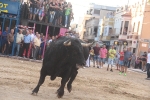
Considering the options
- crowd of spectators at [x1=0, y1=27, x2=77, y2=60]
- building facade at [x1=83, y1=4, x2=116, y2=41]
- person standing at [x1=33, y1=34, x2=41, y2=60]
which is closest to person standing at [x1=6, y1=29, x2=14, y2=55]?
crowd of spectators at [x1=0, y1=27, x2=77, y2=60]

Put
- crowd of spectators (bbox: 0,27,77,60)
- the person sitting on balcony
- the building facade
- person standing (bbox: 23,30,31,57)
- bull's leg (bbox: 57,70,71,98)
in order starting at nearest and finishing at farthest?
bull's leg (bbox: 57,70,71,98) < person standing (bbox: 23,30,31,57) < crowd of spectators (bbox: 0,27,77,60) < the person sitting on balcony < the building facade

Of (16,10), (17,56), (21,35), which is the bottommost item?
(17,56)

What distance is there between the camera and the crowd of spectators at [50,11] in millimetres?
21828

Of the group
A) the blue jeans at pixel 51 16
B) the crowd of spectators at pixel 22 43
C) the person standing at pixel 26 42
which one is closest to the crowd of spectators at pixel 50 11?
the blue jeans at pixel 51 16

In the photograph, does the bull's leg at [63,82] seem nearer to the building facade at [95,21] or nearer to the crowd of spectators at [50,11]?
the crowd of spectators at [50,11]

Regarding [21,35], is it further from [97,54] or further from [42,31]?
[97,54]

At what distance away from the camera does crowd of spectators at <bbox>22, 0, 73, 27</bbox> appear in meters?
21.8

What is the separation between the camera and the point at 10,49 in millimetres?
21438

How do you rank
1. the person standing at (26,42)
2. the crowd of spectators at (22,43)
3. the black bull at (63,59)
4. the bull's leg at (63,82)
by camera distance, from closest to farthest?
the black bull at (63,59), the bull's leg at (63,82), the person standing at (26,42), the crowd of spectators at (22,43)

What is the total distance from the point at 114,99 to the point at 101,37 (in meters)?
73.7

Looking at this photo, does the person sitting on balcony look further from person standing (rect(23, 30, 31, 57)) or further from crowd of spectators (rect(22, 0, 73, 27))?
person standing (rect(23, 30, 31, 57))

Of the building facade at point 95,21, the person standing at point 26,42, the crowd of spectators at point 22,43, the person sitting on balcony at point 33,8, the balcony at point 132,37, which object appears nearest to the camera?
the person standing at point 26,42

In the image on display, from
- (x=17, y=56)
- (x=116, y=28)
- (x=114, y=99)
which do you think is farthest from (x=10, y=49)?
(x=116, y=28)

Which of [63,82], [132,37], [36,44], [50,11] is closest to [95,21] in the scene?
[132,37]
